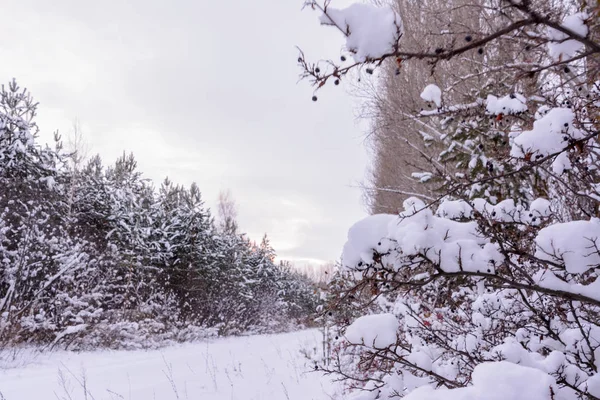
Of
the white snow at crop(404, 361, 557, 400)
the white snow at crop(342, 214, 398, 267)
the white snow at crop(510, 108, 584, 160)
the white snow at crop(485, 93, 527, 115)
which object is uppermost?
the white snow at crop(485, 93, 527, 115)

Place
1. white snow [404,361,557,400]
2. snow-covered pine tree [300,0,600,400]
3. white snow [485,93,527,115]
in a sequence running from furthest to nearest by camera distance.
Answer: white snow [485,93,527,115], snow-covered pine tree [300,0,600,400], white snow [404,361,557,400]

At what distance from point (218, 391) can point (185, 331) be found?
7.37m

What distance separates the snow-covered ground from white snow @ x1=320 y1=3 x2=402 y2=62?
3589 millimetres

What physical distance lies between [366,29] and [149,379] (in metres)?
7.00

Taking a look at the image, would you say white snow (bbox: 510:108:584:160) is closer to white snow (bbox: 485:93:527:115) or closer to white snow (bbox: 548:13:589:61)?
white snow (bbox: 548:13:589:61)

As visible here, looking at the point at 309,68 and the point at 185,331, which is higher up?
the point at 309,68

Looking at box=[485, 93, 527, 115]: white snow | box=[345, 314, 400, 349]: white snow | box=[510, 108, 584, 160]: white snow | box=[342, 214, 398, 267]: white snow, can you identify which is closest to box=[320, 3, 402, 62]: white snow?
box=[342, 214, 398, 267]: white snow

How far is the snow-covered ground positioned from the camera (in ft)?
17.8

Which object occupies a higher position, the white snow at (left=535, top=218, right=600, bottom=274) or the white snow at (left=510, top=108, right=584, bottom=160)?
the white snow at (left=510, top=108, right=584, bottom=160)

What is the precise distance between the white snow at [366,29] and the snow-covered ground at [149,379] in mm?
3589

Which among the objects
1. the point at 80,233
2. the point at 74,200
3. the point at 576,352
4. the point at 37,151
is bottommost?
the point at 576,352

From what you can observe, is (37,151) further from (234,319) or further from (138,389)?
(234,319)

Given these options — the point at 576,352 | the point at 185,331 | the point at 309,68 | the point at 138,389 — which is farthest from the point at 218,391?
the point at 185,331

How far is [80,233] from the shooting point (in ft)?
36.4
